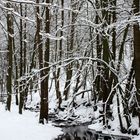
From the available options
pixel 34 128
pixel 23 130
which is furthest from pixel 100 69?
pixel 23 130

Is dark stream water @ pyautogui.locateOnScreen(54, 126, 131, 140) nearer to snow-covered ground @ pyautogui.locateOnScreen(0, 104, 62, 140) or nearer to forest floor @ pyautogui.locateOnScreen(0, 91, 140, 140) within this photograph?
forest floor @ pyautogui.locateOnScreen(0, 91, 140, 140)

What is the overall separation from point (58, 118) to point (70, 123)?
1816 millimetres

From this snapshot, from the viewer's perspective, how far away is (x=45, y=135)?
14.1 metres

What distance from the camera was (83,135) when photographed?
16.2 meters

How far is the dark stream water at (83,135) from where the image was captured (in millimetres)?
15008

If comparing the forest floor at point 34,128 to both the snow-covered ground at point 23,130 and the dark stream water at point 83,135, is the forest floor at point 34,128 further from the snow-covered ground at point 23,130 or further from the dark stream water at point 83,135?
the dark stream water at point 83,135

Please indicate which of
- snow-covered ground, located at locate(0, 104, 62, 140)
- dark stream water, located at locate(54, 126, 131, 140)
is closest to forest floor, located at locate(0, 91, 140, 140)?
snow-covered ground, located at locate(0, 104, 62, 140)

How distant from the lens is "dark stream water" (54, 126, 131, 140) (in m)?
15.0

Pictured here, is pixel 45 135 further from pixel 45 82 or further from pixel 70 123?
pixel 70 123

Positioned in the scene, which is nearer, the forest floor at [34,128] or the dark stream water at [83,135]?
the forest floor at [34,128]

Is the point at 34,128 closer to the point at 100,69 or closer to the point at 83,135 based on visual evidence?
the point at 83,135

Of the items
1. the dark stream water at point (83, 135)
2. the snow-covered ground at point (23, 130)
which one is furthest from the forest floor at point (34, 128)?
the dark stream water at point (83, 135)

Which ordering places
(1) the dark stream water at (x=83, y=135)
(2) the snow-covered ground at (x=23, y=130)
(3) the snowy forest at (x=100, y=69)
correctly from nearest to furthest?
(3) the snowy forest at (x=100, y=69)
(2) the snow-covered ground at (x=23, y=130)
(1) the dark stream water at (x=83, y=135)

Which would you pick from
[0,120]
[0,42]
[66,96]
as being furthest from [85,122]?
[0,42]
